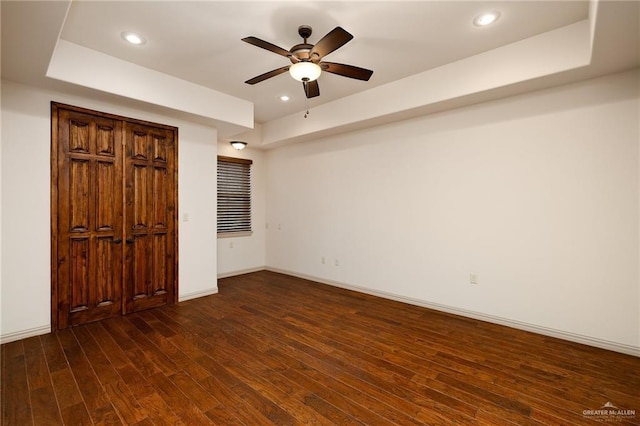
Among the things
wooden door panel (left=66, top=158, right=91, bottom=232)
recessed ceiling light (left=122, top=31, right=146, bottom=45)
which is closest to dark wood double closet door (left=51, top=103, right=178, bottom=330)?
wooden door panel (left=66, top=158, right=91, bottom=232)

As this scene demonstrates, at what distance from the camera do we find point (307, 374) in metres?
2.40

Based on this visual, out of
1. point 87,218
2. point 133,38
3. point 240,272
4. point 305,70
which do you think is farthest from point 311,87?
point 240,272

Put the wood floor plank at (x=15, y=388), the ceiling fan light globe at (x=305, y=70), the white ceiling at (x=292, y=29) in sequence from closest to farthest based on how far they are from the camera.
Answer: the wood floor plank at (x=15, y=388)
the white ceiling at (x=292, y=29)
the ceiling fan light globe at (x=305, y=70)

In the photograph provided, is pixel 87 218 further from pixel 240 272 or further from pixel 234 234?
pixel 240 272

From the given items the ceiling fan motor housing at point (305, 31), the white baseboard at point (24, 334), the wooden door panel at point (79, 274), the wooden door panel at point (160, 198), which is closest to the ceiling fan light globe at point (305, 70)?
the ceiling fan motor housing at point (305, 31)

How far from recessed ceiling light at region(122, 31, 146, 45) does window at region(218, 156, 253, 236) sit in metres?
2.71

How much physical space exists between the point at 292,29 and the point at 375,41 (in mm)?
841

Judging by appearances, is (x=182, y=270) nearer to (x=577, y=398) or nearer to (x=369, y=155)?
(x=369, y=155)

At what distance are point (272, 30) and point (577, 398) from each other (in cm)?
384

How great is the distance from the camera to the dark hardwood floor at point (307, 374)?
1.94 meters

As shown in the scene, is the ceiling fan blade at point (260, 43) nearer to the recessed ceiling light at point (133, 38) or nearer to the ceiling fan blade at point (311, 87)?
the ceiling fan blade at point (311, 87)

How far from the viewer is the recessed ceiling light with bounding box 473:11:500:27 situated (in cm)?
254

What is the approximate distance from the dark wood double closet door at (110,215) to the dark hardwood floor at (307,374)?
0.39 m

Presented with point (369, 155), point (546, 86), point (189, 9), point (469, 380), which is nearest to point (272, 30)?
point (189, 9)
